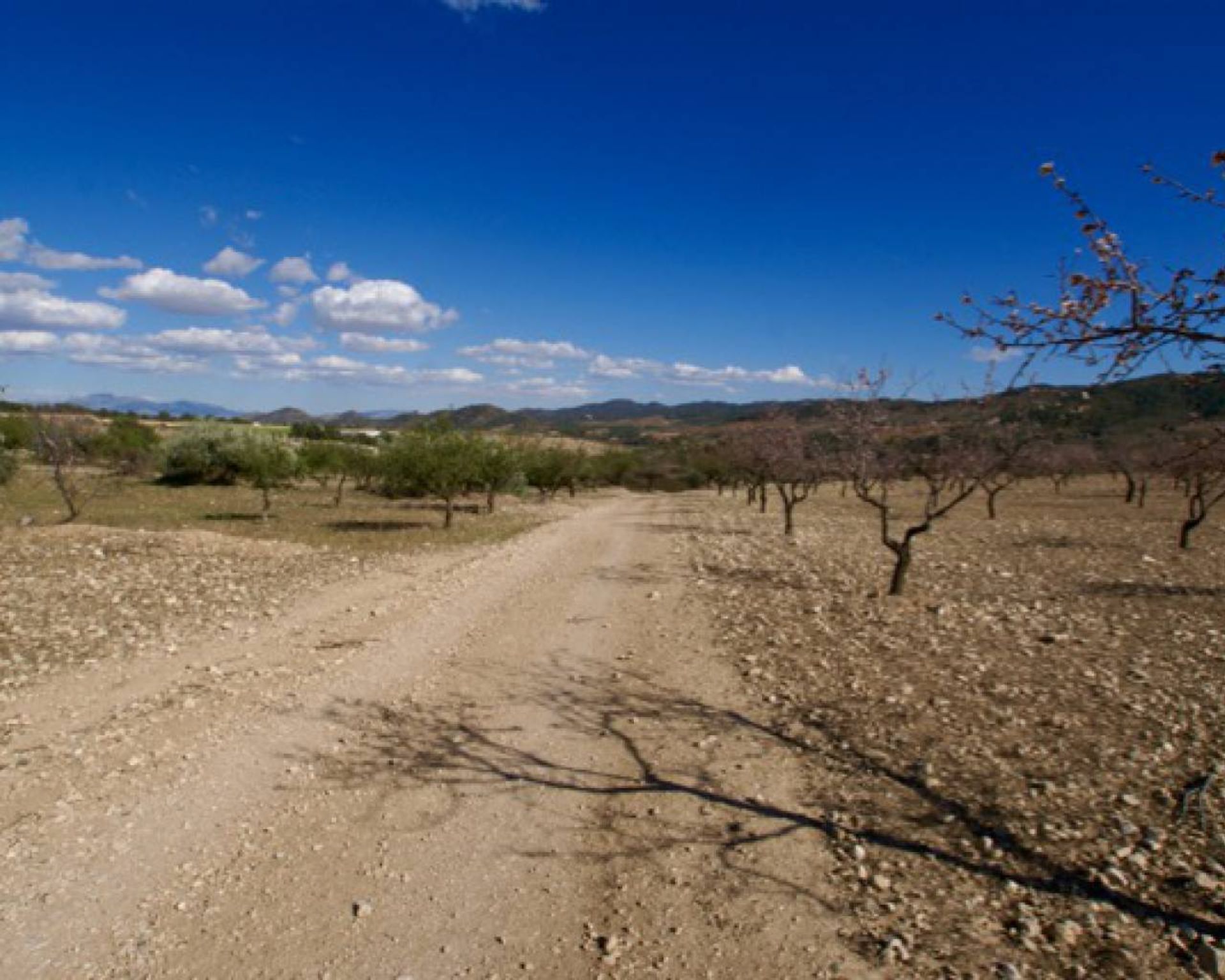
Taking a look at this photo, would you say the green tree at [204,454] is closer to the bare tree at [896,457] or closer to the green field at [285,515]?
the green field at [285,515]

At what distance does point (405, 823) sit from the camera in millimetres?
5922

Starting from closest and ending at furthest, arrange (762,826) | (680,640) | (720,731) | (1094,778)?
(762,826) < (1094,778) < (720,731) < (680,640)

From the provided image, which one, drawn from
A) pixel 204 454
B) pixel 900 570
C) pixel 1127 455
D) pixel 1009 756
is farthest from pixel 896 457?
pixel 204 454

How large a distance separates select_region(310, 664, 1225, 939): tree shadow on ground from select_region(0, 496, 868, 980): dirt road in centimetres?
4

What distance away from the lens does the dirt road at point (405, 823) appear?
4500 mm

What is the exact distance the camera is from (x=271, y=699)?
8711 mm

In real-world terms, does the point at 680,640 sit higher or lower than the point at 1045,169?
lower

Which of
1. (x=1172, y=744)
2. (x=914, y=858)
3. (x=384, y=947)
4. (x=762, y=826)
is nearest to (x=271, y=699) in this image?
(x=384, y=947)

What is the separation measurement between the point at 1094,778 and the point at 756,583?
10.4 metres

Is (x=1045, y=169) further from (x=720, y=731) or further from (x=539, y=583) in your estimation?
(x=539, y=583)

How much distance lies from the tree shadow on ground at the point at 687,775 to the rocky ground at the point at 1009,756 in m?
0.04

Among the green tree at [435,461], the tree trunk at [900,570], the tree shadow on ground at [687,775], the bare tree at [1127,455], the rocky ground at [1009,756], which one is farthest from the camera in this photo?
the bare tree at [1127,455]

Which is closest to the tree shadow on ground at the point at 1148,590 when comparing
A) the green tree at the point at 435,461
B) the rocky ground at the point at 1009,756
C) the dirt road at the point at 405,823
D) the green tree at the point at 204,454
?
the rocky ground at the point at 1009,756

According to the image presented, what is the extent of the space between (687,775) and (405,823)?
2687 mm
